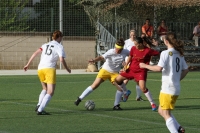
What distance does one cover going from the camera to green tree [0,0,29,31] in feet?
110

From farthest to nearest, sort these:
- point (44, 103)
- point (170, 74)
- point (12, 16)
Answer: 1. point (12, 16)
2. point (44, 103)
3. point (170, 74)

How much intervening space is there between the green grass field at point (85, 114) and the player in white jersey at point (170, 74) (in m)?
1.23

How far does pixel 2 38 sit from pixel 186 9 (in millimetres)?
10006

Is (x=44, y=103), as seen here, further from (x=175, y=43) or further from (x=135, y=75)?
(x=175, y=43)

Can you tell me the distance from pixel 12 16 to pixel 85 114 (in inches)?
823

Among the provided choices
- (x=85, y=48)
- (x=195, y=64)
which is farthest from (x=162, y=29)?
(x=85, y=48)

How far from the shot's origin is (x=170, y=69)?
1050cm

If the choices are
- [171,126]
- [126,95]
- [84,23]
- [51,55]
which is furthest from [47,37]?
[171,126]

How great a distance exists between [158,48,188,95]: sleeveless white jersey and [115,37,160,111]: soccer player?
4.21m

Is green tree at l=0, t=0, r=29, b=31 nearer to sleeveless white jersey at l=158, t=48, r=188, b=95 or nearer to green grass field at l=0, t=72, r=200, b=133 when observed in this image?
green grass field at l=0, t=72, r=200, b=133

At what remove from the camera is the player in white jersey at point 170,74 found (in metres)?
10.4

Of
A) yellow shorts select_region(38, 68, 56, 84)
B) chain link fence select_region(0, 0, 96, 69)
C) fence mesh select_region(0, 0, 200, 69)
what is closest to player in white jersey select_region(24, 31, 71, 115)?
yellow shorts select_region(38, 68, 56, 84)

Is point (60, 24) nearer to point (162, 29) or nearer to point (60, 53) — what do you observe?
point (162, 29)

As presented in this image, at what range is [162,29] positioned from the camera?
3114cm
